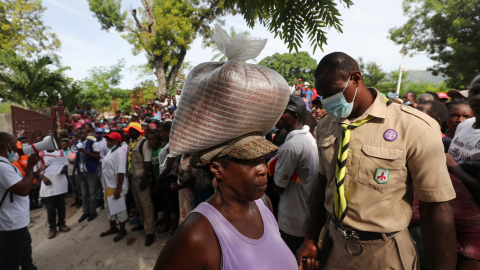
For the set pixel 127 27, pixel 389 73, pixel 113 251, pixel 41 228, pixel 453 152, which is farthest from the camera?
pixel 389 73

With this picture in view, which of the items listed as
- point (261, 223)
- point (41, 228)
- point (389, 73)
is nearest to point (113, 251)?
point (41, 228)

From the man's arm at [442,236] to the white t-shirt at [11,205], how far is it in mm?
4146

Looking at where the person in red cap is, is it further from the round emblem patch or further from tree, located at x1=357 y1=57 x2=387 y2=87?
tree, located at x1=357 y1=57 x2=387 y2=87

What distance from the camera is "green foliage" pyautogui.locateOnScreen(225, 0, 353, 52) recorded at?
1.32 m

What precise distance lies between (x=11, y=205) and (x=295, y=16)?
4020mm

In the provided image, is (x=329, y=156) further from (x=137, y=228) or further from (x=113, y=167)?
(x=137, y=228)

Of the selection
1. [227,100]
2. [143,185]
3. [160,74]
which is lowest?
[143,185]

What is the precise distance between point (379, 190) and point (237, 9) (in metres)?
1.40

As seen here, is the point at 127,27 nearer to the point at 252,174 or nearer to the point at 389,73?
the point at 252,174

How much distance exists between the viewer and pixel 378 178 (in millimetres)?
1570

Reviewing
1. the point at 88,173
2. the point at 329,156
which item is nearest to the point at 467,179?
the point at 329,156

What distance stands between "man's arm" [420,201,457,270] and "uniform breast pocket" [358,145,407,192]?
223 millimetres

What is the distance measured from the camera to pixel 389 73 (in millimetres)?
26984

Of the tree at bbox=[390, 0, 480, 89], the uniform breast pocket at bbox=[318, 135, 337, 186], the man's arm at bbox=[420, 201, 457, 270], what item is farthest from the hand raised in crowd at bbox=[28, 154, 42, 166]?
the tree at bbox=[390, 0, 480, 89]
